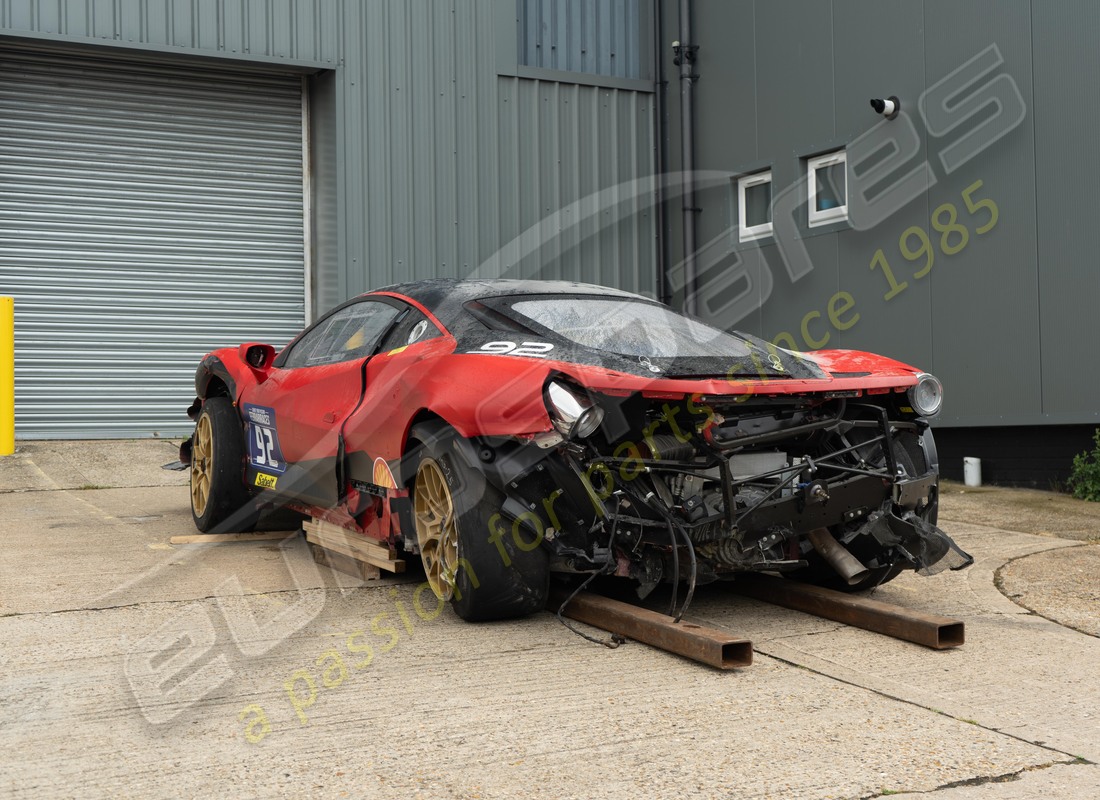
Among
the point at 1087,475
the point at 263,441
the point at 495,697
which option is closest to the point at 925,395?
the point at 495,697

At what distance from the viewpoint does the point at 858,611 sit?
14.9 ft

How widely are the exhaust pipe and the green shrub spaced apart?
4.50m

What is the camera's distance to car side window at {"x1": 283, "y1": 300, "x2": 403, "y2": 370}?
17.6 ft

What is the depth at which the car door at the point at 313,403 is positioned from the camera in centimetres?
528

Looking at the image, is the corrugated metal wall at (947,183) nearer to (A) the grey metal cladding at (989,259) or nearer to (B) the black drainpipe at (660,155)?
(A) the grey metal cladding at (989,259)

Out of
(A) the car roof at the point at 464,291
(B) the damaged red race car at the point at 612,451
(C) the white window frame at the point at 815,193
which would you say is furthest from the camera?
(C) the white window frame at the point at 815,193

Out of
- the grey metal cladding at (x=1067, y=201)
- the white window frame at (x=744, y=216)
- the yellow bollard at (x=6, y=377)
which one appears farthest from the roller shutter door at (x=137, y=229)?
the grey metal cladding at (x=1067, y=201)

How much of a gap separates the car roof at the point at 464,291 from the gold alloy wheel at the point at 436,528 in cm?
69

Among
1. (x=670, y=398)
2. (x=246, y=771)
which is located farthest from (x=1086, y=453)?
(x=246, y=771)

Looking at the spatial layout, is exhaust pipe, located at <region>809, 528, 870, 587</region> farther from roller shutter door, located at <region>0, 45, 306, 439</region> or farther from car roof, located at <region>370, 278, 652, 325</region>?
roller shutter door, located at <region>0, 45, 306, 439</region>

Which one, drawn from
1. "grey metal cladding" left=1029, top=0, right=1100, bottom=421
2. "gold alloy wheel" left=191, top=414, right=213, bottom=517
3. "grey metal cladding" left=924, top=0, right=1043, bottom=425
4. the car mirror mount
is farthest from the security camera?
"gold alloy wheel" left=191, top=414, right=213, bottom=517

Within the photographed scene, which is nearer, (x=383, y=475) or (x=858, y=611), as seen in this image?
(x=858, y=611)

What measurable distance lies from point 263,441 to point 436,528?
74.2 inches

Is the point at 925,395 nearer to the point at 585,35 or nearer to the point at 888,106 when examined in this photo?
the point at 888,106
